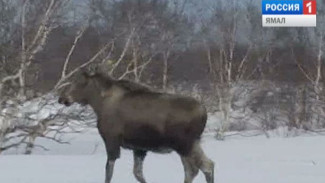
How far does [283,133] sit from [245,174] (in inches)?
794

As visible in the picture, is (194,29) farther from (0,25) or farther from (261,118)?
(0,25)

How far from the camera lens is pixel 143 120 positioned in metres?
8.09

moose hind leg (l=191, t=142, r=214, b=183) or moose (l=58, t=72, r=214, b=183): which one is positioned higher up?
moose (l=58, t=72, r=214, b=183)

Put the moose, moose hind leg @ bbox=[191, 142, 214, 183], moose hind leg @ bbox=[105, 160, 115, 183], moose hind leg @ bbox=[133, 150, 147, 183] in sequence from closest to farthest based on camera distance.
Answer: the moose < moose hind leg @ bbox=[191, 142, 214, 183] < moose hind leg @ bbox=[105, 160, 115, 183] < moose hind leg @ bbox=[133, 150, 147, 183]

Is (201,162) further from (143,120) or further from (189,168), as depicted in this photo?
(143,120)

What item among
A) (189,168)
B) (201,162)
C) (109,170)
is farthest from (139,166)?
(201,162)

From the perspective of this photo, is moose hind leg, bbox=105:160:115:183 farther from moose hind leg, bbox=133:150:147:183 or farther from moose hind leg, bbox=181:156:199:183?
moose hind leg, bbox=181:156:199:183

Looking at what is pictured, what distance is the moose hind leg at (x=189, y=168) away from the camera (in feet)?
26.8

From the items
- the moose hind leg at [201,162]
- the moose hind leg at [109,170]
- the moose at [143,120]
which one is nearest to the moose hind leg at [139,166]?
the moose at [143,120]

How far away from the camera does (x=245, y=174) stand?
34.9ft

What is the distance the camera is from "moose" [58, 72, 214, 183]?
7.99 m

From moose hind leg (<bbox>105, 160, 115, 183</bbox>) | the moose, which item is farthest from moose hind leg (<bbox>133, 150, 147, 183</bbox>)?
moose hind leg (<bbox>105, 160, 115, 183</bbox>)

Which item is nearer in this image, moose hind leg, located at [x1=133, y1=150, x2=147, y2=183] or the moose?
the moose

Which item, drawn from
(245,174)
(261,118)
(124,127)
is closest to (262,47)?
(261,118)
